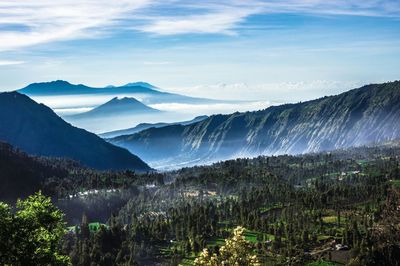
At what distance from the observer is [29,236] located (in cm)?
5275

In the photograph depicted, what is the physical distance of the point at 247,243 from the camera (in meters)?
42.0

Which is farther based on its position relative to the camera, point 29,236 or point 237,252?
point 29,236

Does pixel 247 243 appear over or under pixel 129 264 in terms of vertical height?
over

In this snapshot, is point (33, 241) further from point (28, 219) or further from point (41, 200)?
point (41, 200)

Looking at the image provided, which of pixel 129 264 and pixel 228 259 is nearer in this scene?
pixel 228 259

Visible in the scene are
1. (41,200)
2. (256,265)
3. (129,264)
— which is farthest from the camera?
(129,264)

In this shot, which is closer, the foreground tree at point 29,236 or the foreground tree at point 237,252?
the foreground tree at point 237,252

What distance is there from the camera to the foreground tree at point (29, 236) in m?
50.9

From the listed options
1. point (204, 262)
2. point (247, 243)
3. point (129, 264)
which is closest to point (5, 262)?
point (204, 262)

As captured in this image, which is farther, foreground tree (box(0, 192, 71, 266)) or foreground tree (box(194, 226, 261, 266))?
foreground tree (box(0, 192, 71, 266))

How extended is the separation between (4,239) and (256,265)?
25.8m

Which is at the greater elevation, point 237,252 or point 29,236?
point 237,252

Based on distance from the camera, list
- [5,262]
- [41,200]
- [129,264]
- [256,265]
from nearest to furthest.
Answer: [256,265] < [5,262] < [41,200] < [129,264]

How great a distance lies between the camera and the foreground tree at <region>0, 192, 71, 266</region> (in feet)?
167
